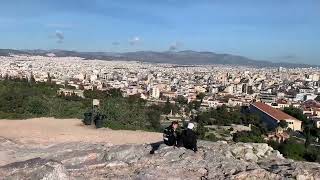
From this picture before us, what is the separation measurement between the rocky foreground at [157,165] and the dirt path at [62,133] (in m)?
4.35

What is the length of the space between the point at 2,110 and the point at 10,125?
279cm

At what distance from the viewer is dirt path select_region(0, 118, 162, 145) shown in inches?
506

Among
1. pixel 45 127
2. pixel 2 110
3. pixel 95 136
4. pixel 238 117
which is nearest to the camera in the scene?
pixel 95 136

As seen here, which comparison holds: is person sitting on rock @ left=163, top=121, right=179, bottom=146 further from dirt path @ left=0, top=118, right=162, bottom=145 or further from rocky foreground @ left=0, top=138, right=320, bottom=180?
dirt path @ left=0, top=118, right=162, bottom=145

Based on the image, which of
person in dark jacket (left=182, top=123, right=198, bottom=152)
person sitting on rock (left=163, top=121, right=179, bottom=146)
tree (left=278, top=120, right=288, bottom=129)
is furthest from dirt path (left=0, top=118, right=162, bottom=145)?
tree (left=278, top=120, right=288, bottom=129)

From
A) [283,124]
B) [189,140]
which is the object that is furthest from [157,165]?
[283,124]

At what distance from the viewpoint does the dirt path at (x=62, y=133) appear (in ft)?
42.1

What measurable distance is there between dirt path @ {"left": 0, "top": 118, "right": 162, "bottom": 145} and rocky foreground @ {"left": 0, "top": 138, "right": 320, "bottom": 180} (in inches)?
171

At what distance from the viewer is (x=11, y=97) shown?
730 inches

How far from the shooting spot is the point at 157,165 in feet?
23.6

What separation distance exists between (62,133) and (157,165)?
7.09 m

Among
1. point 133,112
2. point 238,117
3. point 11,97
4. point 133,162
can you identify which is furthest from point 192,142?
point 238,117

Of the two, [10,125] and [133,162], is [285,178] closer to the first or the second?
[133,162]

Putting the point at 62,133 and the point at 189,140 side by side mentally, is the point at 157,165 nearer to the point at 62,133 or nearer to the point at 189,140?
the point at 189,140
